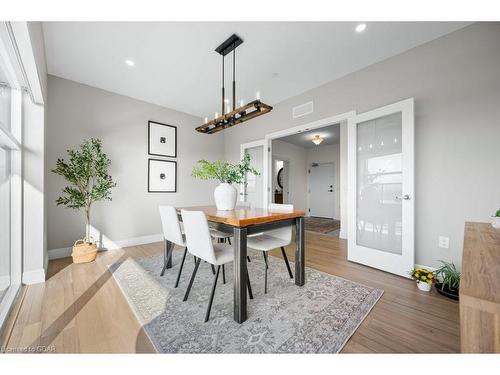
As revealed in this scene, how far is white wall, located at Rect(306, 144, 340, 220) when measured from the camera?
6.48m

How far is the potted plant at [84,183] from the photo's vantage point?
2623 mm

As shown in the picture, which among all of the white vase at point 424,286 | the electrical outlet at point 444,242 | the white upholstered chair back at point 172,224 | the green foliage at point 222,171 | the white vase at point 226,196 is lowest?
the white vase at point 424,286

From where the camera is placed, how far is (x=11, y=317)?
58.7 inches

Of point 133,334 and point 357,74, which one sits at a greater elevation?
point 357,74

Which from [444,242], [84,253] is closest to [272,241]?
[444,242]

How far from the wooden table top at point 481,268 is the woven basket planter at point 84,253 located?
11.5 feet

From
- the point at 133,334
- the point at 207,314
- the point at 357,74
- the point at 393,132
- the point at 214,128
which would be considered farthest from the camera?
the point at 357,74

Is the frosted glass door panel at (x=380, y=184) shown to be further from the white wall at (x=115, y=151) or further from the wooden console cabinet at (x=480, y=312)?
the white wall at (x=115, y=151)

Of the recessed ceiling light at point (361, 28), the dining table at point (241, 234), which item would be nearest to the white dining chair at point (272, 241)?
the dining table at point (241, 234)

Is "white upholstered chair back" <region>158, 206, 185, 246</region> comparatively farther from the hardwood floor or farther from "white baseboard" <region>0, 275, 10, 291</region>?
"white baseboard" <region>0, 275, 10, 291</region>

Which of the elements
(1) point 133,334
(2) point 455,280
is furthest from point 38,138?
(2) point 455,280

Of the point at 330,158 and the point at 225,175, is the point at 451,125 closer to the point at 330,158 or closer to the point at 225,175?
the point at 225,175

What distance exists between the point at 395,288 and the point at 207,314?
5.92ft

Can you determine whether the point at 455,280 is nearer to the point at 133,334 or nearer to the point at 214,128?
the point at 133,334
